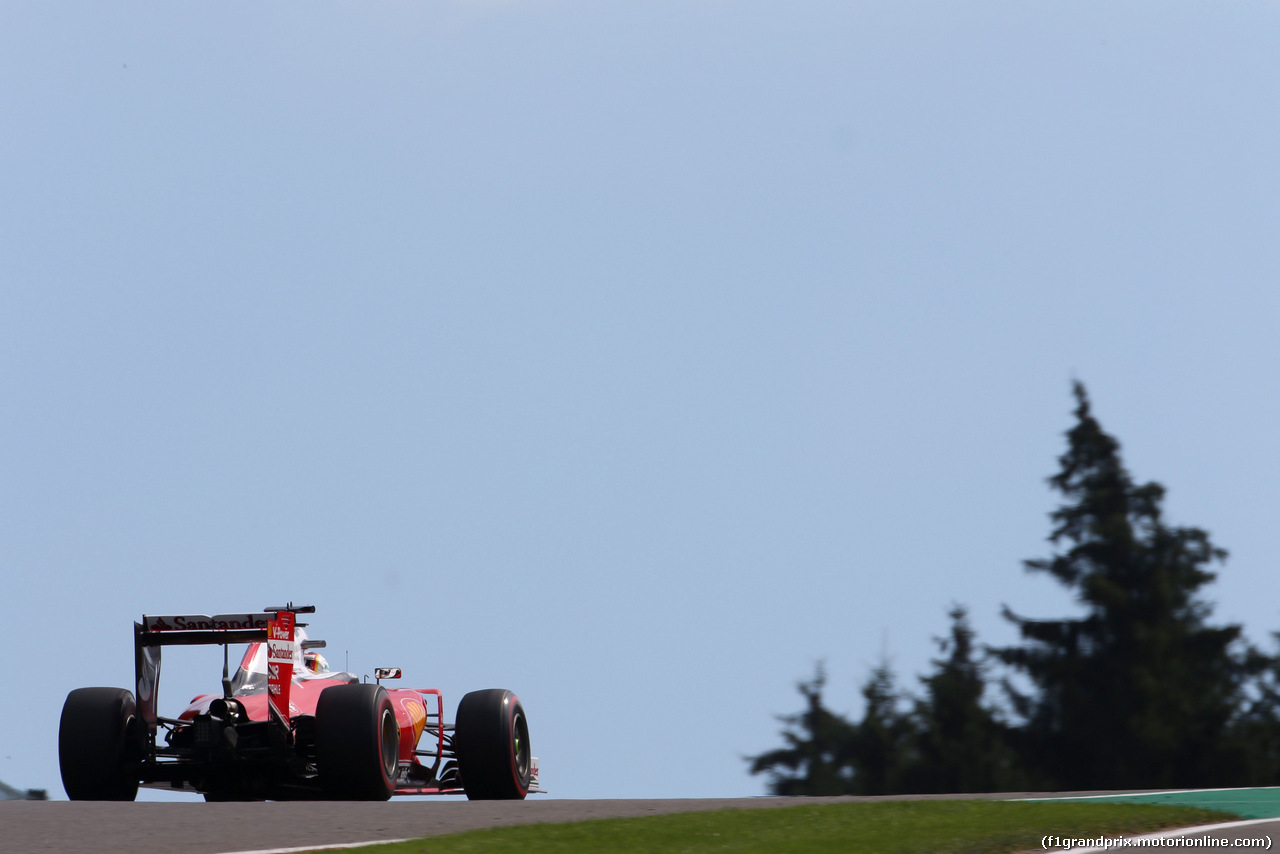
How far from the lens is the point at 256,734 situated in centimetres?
1510

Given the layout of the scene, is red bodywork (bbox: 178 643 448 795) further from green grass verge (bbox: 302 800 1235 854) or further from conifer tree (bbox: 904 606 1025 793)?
conifer tree (bbox: 904 606 1025 793)

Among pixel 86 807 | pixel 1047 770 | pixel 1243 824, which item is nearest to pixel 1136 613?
pixel 1047 770

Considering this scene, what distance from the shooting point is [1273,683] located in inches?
1473

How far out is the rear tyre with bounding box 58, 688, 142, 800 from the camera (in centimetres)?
1515

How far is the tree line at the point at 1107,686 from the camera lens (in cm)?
3594

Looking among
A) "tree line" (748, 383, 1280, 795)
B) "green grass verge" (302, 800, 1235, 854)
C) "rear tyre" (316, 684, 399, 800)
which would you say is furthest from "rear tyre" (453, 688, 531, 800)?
"tree line" (748, 383, 1280, 795)

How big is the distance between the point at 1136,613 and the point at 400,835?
101 feet

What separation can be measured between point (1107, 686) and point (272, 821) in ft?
98.5

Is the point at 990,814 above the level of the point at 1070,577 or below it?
below

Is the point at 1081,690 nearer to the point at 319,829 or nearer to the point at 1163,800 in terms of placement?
the point at 1163,800

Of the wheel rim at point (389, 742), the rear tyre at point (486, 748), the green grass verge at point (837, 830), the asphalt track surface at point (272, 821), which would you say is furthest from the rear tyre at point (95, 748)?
the green grass verge at point (837, 830)

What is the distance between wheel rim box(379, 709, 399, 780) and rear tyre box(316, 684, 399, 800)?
3.4 inches

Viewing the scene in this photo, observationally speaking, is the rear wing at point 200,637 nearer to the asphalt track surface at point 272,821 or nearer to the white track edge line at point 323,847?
the asphalt track surface at point 272,821

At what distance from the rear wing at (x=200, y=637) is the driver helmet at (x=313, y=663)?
103 centimetres
